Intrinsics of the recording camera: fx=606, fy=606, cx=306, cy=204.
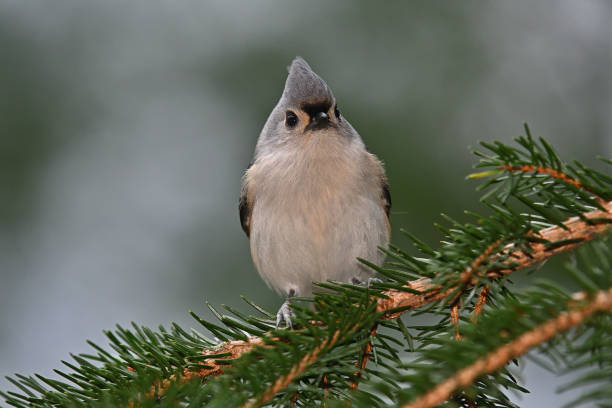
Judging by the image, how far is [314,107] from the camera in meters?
3.87

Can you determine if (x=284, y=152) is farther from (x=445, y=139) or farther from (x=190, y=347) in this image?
(x=190, y=347)

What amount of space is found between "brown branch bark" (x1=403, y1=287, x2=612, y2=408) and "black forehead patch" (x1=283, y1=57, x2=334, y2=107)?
268 centimetres

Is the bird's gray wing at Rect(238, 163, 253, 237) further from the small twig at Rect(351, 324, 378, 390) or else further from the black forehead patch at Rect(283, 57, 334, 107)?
the small twig at Rect(351, 324, 378, 390)

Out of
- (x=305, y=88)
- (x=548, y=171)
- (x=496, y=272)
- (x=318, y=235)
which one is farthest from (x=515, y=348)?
(x=305, y=88)

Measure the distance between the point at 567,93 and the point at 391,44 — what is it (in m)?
1.58

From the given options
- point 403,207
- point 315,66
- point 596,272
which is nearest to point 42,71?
point 315,66

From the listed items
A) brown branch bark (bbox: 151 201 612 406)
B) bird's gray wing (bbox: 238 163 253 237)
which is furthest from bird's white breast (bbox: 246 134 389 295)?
brown branch bark (bbox: 151 201 612 406)

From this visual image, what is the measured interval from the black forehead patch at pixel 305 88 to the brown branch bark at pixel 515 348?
2.68m

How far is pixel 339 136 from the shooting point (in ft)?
12.6

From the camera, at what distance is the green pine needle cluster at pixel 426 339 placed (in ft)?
4.53

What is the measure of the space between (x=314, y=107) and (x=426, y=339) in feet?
7.05

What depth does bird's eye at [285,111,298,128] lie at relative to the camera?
13.0 ft

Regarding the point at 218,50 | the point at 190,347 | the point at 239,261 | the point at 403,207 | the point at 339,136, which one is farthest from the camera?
the point at 218,50

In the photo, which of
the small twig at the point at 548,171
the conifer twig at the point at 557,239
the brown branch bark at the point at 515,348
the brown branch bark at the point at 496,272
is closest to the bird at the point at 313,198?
the brown branch bark at the point at 496,272
